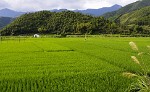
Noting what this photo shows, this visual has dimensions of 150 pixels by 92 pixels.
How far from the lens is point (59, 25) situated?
12438 centimetres

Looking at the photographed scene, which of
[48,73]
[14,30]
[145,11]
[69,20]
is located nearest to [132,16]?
[145,11]

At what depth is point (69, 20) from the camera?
126938 millimetres

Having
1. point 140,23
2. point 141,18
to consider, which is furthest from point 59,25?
point 141,18

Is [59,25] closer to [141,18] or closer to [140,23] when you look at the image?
[140,23]

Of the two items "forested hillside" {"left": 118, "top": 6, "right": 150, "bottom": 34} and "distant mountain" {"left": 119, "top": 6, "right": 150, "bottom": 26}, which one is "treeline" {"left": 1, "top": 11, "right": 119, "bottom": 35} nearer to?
"forested hillside" {"left": 118, "top": 6, "right": 150, "bottom": 34}

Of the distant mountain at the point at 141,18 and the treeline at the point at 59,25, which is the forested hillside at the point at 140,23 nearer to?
the distant mountain at the point at 141,18

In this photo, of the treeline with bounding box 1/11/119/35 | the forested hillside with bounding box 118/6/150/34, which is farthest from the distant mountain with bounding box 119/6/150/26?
the treeline with bounding box 1/11/119/35

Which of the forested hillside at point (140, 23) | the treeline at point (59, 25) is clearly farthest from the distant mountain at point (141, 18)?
the treeline at point (59, 25)

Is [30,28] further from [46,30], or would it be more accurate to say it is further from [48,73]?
[48,73]

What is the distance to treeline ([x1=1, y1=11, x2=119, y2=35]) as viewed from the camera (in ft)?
373

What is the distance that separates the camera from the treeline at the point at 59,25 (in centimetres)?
11362

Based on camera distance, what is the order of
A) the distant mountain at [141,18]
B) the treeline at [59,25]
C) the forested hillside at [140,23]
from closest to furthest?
the treeline at [59,25]
the forested hillside at [140,23]
the distant mountain at [141,18]

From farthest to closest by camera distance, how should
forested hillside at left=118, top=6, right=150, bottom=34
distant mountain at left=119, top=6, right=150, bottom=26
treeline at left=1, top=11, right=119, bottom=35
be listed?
distant mountain at left=119, top=6, right=150, bottom=26 < forested hillside at left=118, top=6, right=150, bottom=34 < treeline at left=1, top=11, right=119, bottom=35

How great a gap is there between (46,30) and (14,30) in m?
13.0
